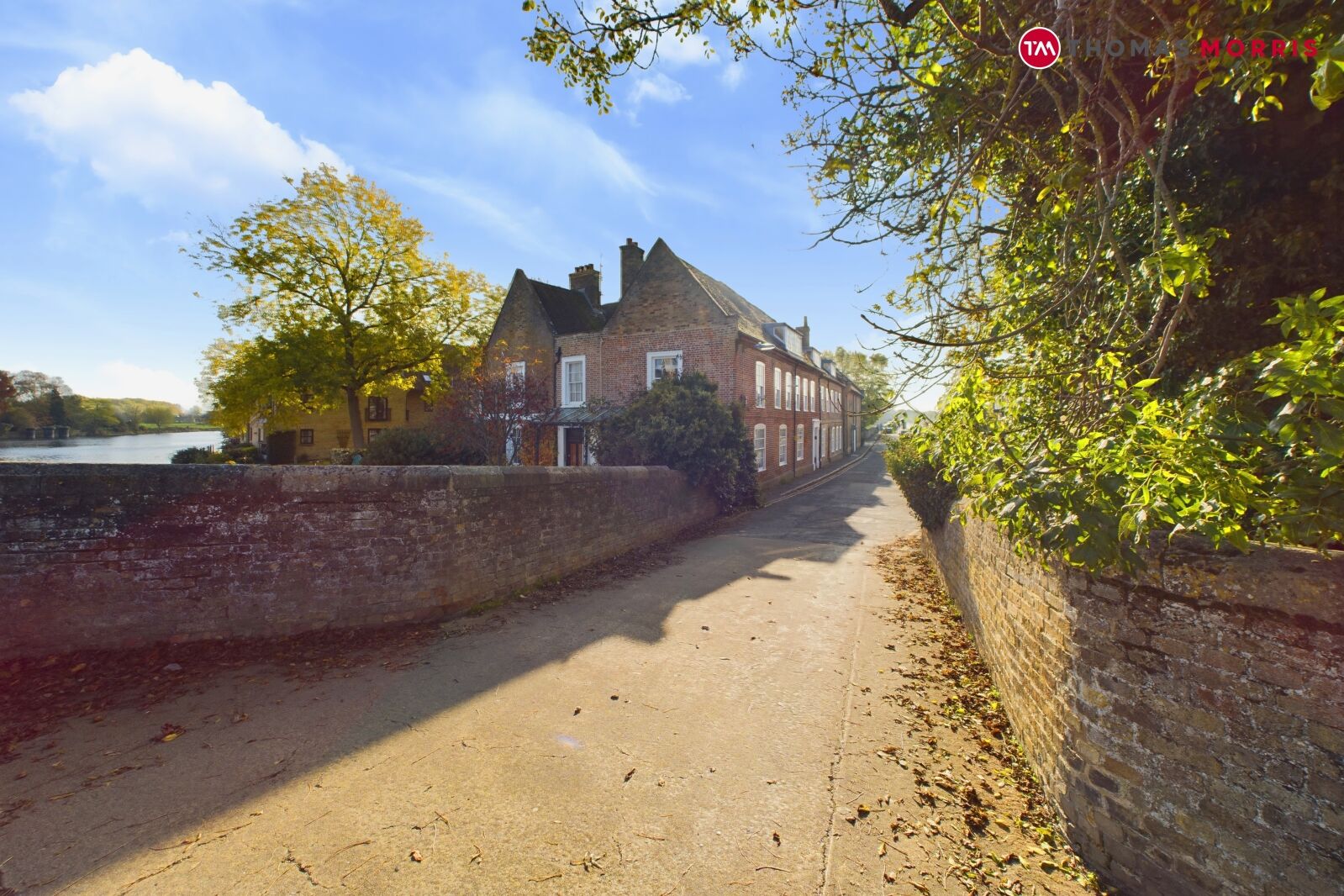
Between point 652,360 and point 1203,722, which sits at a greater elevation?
point 652,360

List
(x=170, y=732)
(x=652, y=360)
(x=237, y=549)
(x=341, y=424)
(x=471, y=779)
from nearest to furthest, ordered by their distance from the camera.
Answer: (x=471, y=779) → (x=170, y=732) → (x=237, y=549) → (x=652, y=360) → (x=341, y=424)

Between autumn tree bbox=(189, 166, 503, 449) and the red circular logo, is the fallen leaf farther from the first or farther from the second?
autumn tree bbox=(189, 166, 503, 449)

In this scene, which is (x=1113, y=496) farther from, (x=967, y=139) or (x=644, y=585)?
(x=644, y=585)

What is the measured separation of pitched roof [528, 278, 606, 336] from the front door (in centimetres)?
447

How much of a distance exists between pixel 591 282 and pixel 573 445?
30.8ft

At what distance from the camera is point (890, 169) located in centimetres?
556

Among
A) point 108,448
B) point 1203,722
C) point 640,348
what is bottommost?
point 1203,722

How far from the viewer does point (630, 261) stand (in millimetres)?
22641

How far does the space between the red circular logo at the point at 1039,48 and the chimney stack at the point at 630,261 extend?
1965 centimetres

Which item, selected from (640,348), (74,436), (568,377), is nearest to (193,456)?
(74,436)

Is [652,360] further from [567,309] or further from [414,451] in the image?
[414,451]

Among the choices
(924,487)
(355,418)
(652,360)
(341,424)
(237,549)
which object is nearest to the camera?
(237,549)

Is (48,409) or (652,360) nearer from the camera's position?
(48,409)

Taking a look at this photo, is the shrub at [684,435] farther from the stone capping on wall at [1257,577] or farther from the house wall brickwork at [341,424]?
the house wall brickwork at [341,424]
